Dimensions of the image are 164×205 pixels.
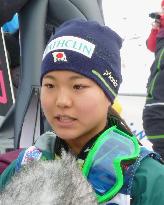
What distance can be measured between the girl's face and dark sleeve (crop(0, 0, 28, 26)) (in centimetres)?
126

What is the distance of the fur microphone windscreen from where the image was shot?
2.07 ft

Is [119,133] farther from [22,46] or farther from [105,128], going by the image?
[22,46]

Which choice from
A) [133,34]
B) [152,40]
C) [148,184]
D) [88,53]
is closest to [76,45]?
[88,53]

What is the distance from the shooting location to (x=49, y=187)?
2.13ft

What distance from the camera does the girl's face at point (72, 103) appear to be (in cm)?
112

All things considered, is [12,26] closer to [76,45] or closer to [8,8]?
[8,8]

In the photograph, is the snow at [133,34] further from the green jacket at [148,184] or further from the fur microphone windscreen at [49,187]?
the fur microphone windscreen at [49,187]

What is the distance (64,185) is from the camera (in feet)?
2.18

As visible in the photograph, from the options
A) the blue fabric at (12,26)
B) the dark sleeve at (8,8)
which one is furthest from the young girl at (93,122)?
the blue fabric at (12,26)

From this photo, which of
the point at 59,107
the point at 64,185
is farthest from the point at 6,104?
the point at 64,185

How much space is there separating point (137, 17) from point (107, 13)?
0.29 meters

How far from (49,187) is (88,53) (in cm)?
59

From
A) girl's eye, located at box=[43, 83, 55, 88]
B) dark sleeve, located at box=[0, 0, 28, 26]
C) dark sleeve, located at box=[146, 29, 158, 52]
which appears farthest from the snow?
girl's eye, located at box=[43, 83, 55, 88]

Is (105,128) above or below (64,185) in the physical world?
below
